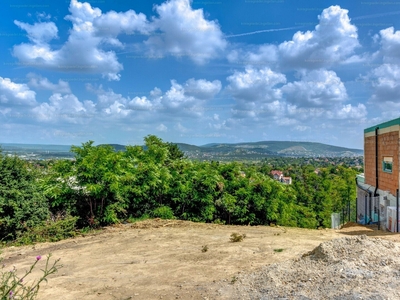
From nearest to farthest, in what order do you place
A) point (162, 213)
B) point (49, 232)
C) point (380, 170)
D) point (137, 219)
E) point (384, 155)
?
point (49, 232), point (137, 219), point (162, 213), point (384, 155), point (380, 170)

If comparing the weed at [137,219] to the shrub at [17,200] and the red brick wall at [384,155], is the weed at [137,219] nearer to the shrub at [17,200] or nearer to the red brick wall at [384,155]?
the shrub at [17,200]

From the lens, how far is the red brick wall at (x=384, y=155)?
11673mm

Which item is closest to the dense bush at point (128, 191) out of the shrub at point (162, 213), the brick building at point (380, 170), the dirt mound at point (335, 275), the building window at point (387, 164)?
the shrub at point (162, 213)

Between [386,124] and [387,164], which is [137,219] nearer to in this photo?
[387,164]

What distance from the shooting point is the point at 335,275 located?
185 inches

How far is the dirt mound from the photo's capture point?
13.9ft

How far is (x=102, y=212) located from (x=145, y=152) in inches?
109

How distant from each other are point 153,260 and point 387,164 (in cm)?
1064

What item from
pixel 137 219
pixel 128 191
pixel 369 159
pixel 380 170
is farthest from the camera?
pixel 369 159

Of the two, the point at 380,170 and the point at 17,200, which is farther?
the point at 380,170

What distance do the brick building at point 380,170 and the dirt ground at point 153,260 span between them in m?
5.21

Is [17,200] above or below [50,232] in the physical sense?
above

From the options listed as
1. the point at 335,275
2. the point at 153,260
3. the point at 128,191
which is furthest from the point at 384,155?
the point at 153,260

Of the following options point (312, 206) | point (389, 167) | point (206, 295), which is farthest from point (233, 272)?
point (312, 206)
